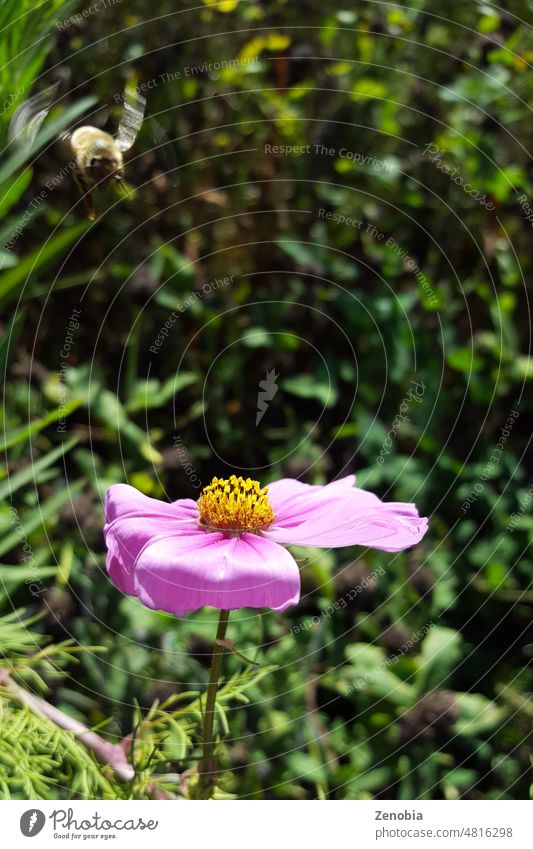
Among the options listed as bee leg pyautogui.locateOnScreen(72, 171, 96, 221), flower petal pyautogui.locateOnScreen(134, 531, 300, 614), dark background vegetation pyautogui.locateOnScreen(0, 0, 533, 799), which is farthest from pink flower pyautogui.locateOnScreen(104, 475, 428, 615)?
dark background vegetation pyautogui.locateOnScreen(0, 0, 533, 799)

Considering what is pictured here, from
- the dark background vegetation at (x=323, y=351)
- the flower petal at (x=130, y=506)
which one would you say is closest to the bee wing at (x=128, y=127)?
the flower petal at (x=130, y=506)

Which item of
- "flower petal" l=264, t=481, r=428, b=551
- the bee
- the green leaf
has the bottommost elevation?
the green leaf

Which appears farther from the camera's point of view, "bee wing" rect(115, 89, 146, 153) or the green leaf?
the green leaf

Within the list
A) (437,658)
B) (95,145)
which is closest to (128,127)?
(95,145)

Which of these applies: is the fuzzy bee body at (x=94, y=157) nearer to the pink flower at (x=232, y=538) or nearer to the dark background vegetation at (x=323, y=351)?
the pink flower at (x=232, y=538)

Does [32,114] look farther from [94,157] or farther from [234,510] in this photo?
[234,510]

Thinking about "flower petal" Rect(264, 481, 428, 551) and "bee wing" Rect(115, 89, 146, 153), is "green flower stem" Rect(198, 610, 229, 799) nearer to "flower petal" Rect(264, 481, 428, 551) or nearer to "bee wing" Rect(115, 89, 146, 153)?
"flower petal" Rect(264, 481, 428, 551)
